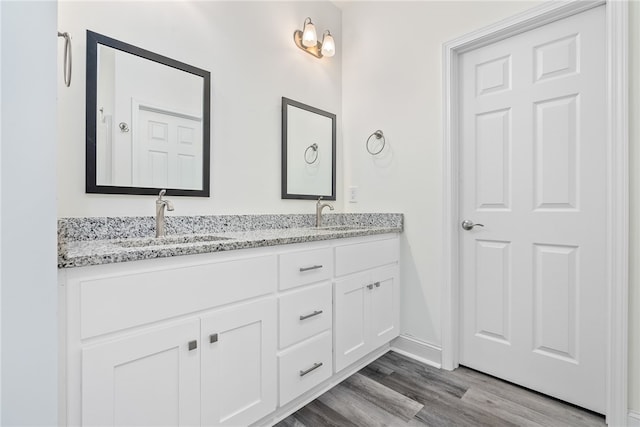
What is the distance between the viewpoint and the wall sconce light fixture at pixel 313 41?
2166 mm

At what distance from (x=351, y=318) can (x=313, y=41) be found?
185 centimetres

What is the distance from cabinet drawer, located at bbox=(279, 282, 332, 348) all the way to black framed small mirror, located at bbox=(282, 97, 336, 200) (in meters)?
0.80

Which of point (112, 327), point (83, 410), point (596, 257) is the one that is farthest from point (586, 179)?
point (83, 410)

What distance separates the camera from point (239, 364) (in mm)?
1231

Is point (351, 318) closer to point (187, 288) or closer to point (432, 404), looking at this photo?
point (432, 404)

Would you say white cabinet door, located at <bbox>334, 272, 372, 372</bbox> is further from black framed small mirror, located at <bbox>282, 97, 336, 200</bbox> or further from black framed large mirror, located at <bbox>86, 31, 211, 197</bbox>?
black framed large mirror, located at <bbox>86, 31, 211, 197</bbox>

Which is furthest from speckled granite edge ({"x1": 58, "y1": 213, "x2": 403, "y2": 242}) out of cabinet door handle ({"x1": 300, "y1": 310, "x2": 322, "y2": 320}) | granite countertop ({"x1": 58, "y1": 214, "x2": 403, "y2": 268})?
cabinet door handle ({"x1": 300, "y1": 310, "x2": 322, "y2": 320})

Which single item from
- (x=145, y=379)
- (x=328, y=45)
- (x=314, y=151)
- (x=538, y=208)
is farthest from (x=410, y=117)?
(x=145, y=379)

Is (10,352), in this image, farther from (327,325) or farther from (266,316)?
(327,325)

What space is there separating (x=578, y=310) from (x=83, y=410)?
6.70ft

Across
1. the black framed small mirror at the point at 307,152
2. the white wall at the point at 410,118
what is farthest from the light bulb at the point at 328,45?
the black framed small mirror at the point at 307,152

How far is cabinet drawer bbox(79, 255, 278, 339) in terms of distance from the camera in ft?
2.94

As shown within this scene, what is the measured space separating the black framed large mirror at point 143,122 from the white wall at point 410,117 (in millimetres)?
1177

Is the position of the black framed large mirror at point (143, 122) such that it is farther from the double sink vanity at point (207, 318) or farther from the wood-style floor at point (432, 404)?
the wood-style floor at point (432, 404)
